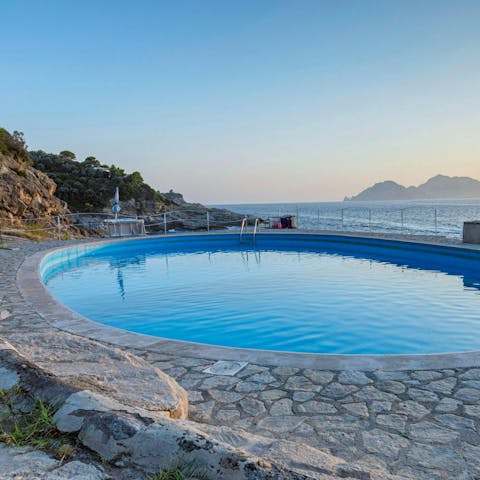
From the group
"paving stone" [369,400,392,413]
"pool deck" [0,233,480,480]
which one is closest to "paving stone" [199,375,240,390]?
"pool deck" [0,233,480,480]

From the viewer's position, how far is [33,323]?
14.2 ft

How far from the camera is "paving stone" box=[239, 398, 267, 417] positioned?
96.0 inches

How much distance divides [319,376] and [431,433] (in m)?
0.89

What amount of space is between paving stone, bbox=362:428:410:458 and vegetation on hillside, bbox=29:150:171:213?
3163cm

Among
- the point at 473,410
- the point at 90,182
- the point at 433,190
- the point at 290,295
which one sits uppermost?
the point at 433,190

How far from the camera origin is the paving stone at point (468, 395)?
2514 millimetres

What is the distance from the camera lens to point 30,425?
165 cm

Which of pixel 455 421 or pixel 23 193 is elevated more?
pixel 23 193

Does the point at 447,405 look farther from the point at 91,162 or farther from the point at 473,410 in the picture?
the point at 91,162

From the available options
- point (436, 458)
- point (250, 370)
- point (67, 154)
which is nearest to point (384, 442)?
point (436, 458)

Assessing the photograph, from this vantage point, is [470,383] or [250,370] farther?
[250,370]

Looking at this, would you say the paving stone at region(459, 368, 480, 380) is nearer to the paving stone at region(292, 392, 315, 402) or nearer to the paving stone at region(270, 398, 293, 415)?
the paving stone at region(292, 392, 315, 402)

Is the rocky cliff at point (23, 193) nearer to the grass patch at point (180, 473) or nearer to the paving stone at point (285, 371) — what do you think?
the paving stone at point (285, 371)

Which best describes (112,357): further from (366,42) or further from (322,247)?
(366,42)
